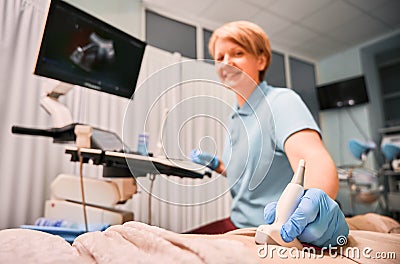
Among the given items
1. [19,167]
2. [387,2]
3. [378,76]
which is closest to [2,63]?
[19,167]

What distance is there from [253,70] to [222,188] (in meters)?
0.37

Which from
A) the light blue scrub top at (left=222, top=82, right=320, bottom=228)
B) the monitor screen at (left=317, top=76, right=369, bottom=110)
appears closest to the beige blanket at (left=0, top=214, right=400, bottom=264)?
the light blue scrub top at (left=222, top=82, right=320, bottom=228)

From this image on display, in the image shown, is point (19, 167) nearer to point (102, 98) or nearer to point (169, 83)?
point (102, 98)

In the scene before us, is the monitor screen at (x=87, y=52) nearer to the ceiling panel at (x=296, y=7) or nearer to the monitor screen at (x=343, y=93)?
the ceiling panel at (x=296, y=7)

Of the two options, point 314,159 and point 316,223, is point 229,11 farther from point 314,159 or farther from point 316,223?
point 316,223

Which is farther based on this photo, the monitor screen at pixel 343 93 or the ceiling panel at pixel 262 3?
the monitor screen at pixel 343 93

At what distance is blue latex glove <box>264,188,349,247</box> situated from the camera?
1.27 feet

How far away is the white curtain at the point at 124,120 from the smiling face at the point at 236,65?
36 millimetres

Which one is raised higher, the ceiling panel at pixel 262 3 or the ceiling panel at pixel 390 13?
the ceiling panel at pixel 390 13

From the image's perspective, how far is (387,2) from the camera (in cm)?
213

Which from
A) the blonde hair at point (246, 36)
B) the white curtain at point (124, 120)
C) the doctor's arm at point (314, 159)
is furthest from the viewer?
the blonde hair at point (246, 36)

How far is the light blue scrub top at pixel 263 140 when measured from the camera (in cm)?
61

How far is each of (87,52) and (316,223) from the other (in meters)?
0.91

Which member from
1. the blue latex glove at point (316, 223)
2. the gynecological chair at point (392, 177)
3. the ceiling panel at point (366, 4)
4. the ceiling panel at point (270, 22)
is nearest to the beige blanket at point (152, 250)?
the blue latex glove at point (316, 223)
